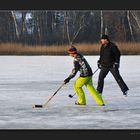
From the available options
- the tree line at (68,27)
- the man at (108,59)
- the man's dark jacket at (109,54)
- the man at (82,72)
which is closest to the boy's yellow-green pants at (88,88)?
the man at (82,72)

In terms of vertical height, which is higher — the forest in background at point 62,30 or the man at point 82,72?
the man at point 82,72

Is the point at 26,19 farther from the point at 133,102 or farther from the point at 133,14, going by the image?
the point at 133,102

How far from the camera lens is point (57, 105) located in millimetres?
9281

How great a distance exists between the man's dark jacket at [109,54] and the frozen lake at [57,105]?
613 mm

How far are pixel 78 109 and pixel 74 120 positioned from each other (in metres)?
1.03

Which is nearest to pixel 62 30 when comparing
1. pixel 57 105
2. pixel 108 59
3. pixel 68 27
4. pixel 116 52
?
pixel 68 27

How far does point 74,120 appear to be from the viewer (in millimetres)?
7824

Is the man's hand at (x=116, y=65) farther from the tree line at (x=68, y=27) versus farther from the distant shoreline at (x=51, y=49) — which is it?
the tree line at (x=68, y=27)

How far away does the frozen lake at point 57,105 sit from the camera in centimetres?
759

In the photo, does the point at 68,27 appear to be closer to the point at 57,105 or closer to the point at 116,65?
the point at 116,65

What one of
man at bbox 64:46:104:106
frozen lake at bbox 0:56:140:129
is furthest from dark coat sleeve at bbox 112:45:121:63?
man at bbox 64:46:104:106

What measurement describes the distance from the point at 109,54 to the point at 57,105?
1.59m

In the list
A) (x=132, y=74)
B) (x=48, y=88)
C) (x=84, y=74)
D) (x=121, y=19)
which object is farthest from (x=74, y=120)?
(x=121, y=19)

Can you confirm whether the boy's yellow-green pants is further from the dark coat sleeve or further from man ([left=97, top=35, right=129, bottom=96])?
the dark coat sleeve
